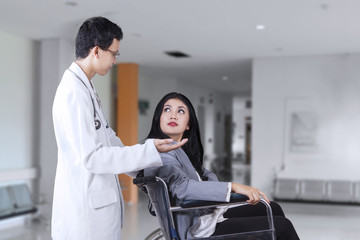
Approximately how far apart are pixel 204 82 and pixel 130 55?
501 cm

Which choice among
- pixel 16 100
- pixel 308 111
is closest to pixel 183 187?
pixel 16 100

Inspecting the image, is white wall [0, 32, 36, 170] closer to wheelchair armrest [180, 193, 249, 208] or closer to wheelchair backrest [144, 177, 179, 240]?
wheelchair backrest [144, 177, 179, 240]

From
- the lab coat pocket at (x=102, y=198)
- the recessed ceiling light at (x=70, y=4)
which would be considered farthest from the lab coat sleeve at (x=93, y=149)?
the recessed ceiling light at (x=70, y=4)

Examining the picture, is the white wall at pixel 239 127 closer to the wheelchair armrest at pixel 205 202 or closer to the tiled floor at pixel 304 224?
the tiled floor at pixel 304 224

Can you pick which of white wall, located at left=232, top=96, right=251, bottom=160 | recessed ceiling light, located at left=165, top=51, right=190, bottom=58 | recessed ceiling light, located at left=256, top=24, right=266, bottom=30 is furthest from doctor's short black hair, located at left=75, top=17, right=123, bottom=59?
white wall, located at left=232, top=96, right=251, bottom=160

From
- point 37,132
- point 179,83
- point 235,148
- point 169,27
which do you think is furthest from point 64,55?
point 235,148

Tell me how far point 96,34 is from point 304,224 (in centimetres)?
536

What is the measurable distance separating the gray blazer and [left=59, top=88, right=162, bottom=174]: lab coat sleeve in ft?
1.40

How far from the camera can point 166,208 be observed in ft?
6.16

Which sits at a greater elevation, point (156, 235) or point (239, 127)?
point (239, 127)

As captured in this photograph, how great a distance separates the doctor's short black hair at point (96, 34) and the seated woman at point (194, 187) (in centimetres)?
67

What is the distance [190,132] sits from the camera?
2361 millimetres

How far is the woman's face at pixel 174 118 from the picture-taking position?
221 cm

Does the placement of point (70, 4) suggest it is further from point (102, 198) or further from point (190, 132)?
point (102, 198)
